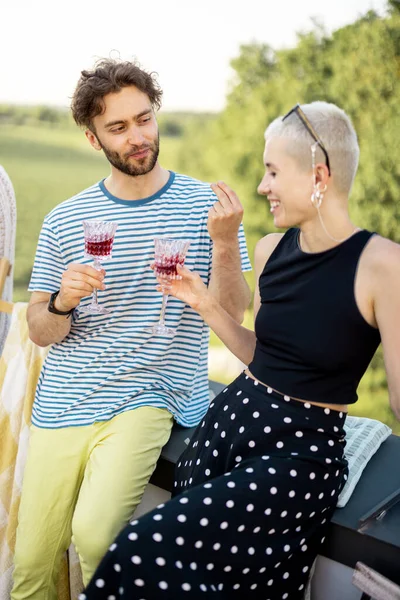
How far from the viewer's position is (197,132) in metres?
9.41

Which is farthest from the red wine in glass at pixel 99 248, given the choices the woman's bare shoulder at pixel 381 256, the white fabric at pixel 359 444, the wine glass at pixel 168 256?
the white fabric at pixel 359 444

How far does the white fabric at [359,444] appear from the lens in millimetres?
2187

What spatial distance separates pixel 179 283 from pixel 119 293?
0.38m

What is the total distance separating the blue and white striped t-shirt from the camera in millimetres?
2553

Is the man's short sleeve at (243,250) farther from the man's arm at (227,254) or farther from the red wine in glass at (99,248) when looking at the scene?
the red wine in glass at (99,248)

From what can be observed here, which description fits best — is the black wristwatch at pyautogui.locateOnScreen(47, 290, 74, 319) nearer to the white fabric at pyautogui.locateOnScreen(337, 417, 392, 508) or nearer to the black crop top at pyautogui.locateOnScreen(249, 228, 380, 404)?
the black crop top at pyautogui.locateOnScreen(249, 228, 380, 404)

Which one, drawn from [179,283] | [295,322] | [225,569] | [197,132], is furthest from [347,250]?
[197,132]

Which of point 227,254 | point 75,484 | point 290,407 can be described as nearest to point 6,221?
point 227,254

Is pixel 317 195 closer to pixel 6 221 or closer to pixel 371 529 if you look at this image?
pixel 371 529

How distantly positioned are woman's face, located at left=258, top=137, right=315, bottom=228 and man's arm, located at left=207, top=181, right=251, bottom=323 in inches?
11.9

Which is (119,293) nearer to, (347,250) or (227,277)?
(227,277)

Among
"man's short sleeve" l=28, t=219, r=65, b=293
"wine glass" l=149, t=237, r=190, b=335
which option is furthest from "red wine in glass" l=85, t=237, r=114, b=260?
"man's short sleeve" l=28, t=219, r=65, b=293

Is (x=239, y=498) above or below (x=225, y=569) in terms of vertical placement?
above

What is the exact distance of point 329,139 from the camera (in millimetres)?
1915
